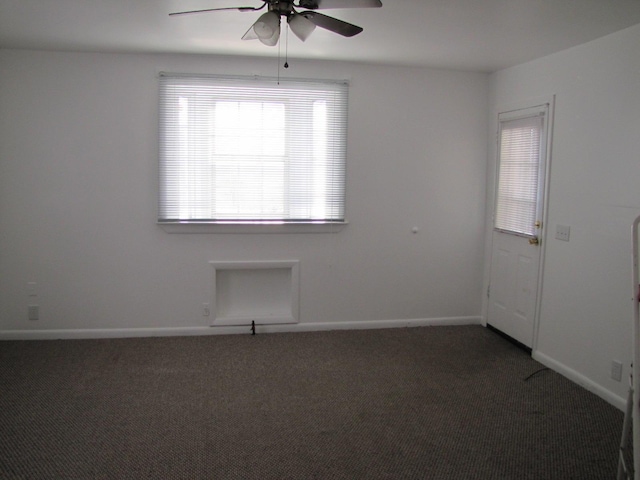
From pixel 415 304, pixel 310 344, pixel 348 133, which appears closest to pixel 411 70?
pixel 348 133

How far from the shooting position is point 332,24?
2.58 m

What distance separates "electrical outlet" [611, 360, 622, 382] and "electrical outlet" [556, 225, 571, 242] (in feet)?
3.12

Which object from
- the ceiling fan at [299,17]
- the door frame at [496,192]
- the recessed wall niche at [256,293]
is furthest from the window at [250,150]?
the ceiling fan at [299,17]

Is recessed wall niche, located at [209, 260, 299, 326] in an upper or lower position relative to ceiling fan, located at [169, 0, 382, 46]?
lower

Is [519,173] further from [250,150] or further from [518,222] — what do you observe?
[250,150]

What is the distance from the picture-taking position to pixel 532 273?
414 cm

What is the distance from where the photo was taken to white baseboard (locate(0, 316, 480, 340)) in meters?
4.37

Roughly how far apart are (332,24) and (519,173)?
2516 millimetres

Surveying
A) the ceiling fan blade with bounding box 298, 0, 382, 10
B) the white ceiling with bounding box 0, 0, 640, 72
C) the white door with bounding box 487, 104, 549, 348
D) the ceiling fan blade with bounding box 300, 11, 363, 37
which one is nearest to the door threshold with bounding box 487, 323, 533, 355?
the white door with bounding box 487, 104, 549, 348

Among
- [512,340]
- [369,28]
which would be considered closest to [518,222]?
[512,340]

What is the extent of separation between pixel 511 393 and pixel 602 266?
110 centimetres

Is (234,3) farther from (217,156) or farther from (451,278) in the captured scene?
(451,278)

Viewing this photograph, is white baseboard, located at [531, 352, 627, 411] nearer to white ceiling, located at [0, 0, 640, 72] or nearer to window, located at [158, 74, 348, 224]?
window, located at [158, 74, 348, 224]

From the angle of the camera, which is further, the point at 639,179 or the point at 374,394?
the point at 374,394
